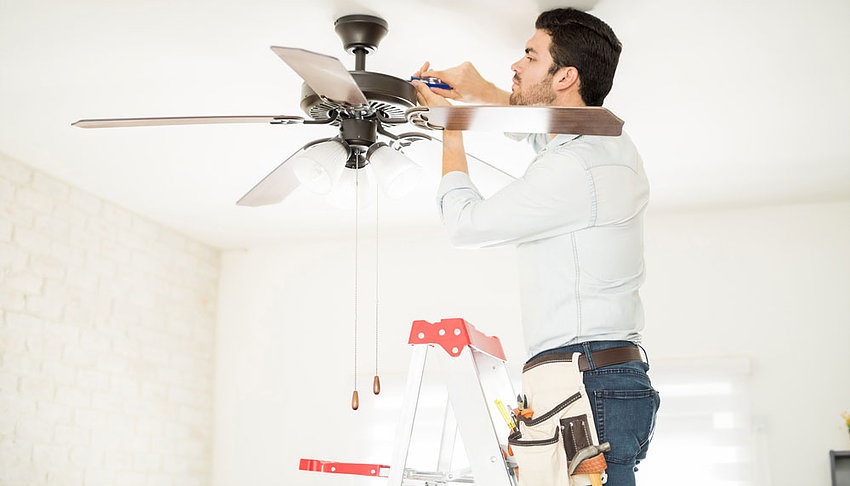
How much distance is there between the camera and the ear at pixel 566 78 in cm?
177

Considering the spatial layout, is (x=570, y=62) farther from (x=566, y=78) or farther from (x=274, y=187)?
(x=274, y=187)

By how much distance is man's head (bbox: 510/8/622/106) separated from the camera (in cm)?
177

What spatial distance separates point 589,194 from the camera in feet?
5.02

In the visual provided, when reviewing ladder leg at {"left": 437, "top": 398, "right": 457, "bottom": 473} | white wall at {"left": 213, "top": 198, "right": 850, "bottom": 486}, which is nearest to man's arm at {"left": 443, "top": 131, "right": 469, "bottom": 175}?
ladder leg at {"left": 437, "top": 398, "right": 457, "bottom": 473}

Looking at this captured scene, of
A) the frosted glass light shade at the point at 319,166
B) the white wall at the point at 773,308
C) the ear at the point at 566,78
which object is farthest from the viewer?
the white wall at the point at 773,308

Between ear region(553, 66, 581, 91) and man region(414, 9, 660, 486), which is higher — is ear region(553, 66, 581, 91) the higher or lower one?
the higher one

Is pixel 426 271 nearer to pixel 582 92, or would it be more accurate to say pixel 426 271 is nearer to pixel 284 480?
pixel 284 480

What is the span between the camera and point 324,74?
175cm

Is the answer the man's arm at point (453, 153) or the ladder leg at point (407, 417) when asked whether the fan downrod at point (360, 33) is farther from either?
the ladder leg at point (407, 417)

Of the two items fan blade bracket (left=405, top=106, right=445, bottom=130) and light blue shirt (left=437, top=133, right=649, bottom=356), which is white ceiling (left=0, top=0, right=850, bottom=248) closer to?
fan blade bracket (left=405, top=106, right=445, bottom=130)

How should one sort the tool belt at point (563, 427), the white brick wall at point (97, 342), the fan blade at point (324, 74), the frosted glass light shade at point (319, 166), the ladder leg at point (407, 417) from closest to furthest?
the tool belt at point (563, 427) < the fan blade at point (324, 74) < the ladder leg at point (407, 417) < the frosted glass light shade at point (319, 166) < the white brick wall at point (97, 342)

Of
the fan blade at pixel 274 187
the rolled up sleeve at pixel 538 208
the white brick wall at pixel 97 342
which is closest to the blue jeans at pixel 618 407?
the rolled up sleeve at pixel 538 208

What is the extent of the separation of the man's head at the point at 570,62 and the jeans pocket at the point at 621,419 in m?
0.65

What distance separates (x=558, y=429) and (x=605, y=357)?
0.53ft
